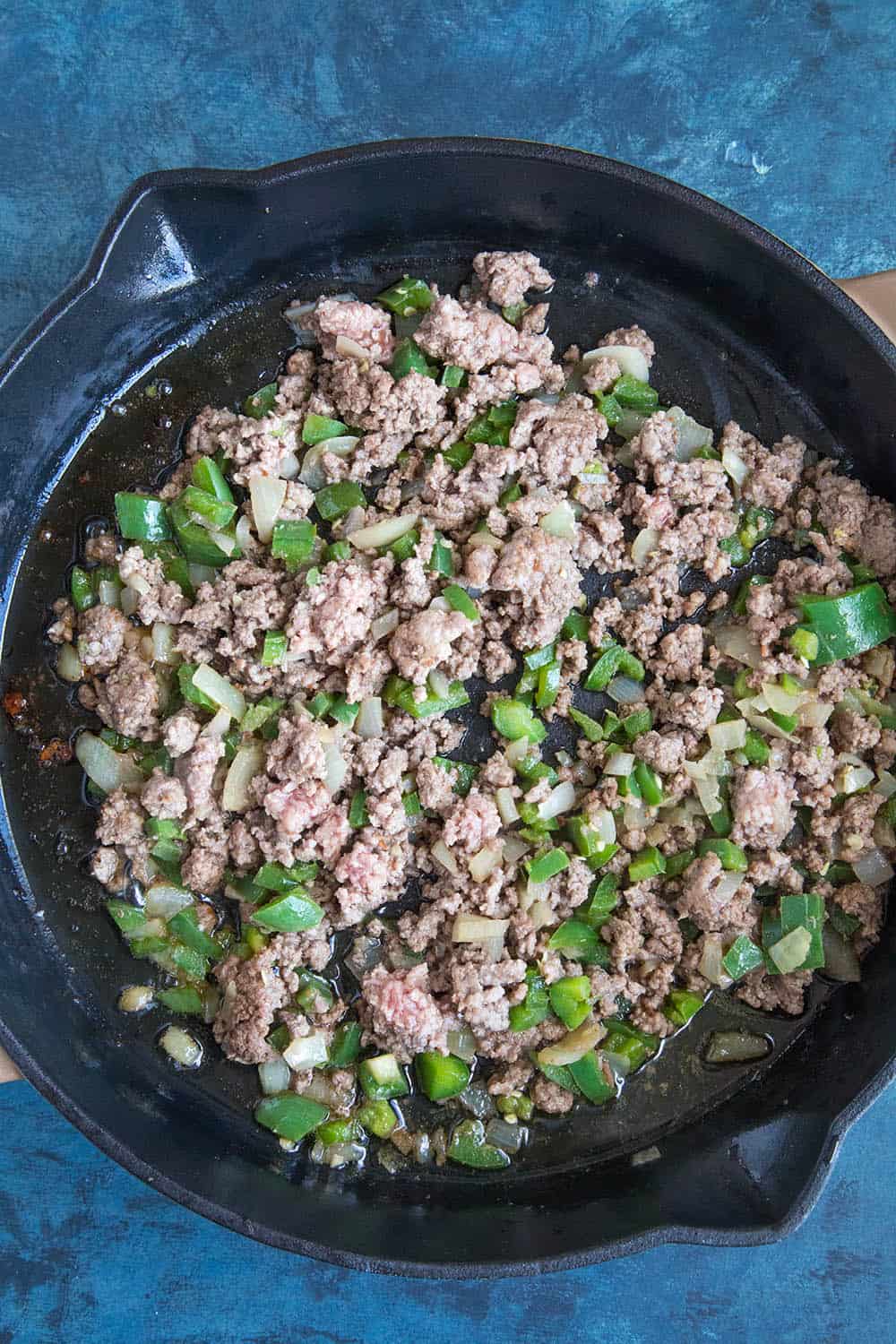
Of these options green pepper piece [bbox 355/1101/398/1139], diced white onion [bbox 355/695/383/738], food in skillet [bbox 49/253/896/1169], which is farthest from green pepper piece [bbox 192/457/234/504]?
green pepper piece [bbox 355/1101/398/1139]

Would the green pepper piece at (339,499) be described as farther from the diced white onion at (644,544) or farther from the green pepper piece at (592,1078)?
the green pepper piece at (592,1078)

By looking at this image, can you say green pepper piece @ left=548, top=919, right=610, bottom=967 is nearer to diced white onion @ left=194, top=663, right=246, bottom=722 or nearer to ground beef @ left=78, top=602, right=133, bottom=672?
diced white onion @ left=194, top=663, right=246, bottom=722

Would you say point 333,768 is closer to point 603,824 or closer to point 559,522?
point 603,824

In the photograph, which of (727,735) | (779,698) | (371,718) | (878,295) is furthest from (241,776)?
(878,295)

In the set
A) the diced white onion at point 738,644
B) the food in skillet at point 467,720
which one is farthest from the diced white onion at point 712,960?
the diced white onion at point 738,644

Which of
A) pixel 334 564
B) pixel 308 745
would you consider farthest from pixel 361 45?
pixel 308 745
